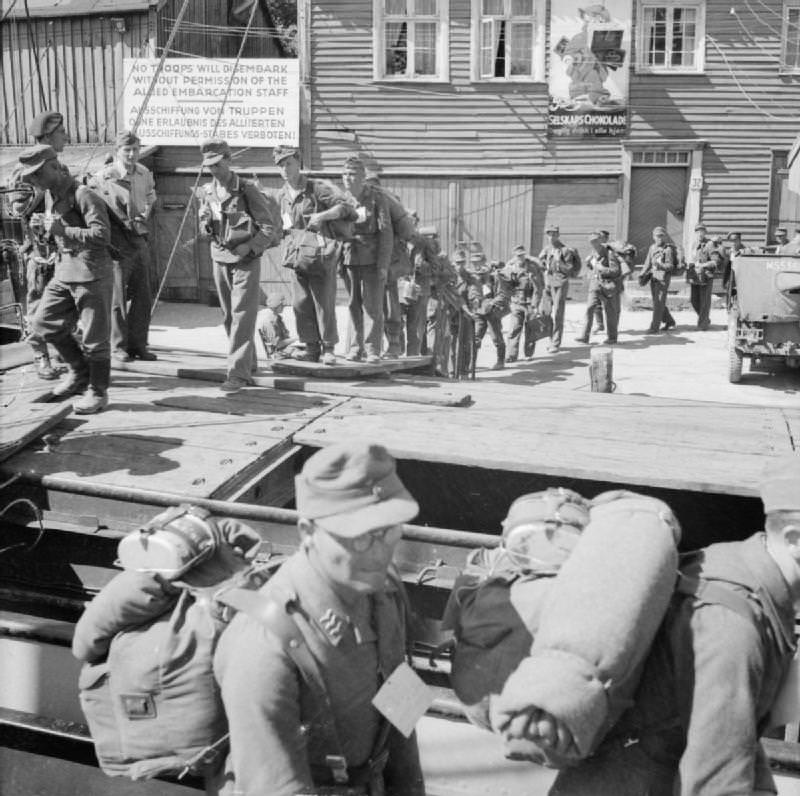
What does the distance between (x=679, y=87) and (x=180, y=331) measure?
1142 cm

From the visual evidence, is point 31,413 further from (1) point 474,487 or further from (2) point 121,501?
(1) point 474,487

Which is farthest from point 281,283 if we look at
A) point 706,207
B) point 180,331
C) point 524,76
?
point 706,207

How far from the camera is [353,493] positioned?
98.7 inches

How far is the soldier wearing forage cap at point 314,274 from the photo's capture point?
8.73 m

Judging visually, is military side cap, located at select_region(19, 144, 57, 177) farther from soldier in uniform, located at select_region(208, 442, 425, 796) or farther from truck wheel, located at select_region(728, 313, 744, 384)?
truck wheel, located at select_region(728, 313, 744, 384)

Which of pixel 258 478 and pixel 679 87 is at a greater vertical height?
pixel 679 87

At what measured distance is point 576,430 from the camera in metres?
6.51

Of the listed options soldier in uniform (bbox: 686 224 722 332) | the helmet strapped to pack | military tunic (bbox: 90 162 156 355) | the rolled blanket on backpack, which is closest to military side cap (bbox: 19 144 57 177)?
military tunic (bbox: 90 162 156 355)

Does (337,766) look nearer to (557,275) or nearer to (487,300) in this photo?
(487,300)

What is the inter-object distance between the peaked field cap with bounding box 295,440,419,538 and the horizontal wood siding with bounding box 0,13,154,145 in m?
18.5

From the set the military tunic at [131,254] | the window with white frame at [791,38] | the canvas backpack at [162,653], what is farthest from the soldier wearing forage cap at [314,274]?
the window with white frame at [791,38]

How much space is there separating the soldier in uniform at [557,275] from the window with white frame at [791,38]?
685 cm

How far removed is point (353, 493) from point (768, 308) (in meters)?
12.4

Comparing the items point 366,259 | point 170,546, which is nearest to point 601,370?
point 366,259
